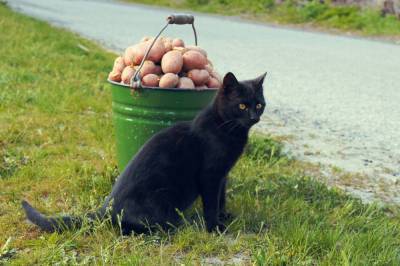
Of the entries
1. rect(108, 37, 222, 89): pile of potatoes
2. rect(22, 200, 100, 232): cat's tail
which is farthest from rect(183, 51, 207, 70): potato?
rect(22, 200, 100, 232): cat's tail

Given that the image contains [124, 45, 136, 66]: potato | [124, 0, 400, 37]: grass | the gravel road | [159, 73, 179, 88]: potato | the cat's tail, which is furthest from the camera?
[124, 0, 400, 37]: grass

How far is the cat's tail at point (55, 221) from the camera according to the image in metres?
3.28

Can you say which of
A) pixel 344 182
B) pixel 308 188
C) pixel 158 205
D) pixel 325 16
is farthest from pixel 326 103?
pixel 325 16

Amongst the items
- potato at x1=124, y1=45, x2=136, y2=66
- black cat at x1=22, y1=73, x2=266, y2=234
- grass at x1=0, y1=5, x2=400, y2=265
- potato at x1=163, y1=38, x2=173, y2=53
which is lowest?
grass at x1=0, y1=5, x2=400, y2=265

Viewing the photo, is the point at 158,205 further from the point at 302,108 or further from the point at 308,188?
the point at 302,108

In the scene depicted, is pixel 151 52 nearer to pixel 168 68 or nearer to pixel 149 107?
pixel 168 68

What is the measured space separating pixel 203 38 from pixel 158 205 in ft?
31.7

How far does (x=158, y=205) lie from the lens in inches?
134

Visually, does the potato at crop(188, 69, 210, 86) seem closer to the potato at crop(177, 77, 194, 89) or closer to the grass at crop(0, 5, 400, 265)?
the potato at crop(177, 77, 194, 89)

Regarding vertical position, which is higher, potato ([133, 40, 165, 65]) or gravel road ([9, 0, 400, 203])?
potato ([133, 40, 165, 65])

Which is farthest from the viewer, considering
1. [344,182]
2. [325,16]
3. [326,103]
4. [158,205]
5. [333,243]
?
[325,16]

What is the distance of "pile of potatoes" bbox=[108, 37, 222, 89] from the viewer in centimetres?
381

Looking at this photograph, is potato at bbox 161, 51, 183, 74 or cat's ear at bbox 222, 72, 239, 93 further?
potato at bbox 161, 51, 183, 74

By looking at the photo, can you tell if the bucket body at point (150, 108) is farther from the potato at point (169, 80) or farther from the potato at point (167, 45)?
the potato at point (167, 45)
